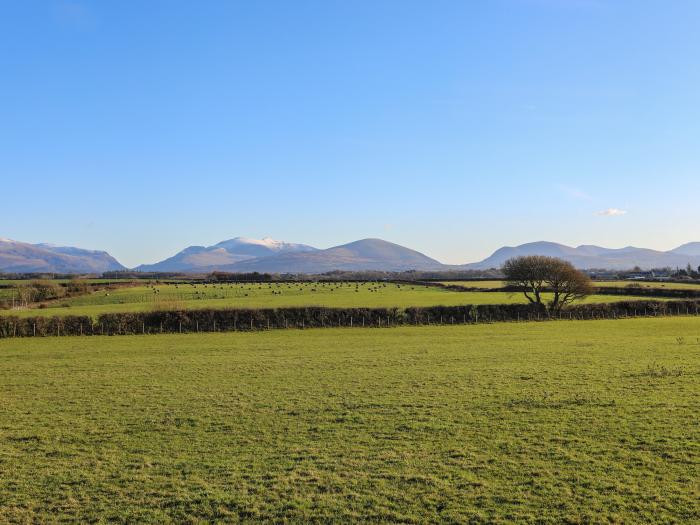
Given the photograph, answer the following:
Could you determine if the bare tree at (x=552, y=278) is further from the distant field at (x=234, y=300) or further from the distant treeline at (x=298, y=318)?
the distant field at (x=234, y=300)

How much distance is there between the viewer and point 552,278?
71312 mm

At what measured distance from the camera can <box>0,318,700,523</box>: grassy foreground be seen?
38.6ft

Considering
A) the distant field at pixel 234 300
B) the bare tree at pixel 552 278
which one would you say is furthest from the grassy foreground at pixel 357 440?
the distant field at pixel 234 300

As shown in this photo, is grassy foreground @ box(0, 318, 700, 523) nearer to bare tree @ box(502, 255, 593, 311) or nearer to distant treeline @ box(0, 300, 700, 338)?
distant treeline @ box(0, 300, 700, 338)

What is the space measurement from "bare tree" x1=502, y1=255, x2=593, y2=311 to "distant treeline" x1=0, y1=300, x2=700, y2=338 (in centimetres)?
204

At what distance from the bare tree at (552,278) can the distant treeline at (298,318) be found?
80.2 inches

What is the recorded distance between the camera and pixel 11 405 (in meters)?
22.1

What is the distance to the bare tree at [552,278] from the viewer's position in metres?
70.8

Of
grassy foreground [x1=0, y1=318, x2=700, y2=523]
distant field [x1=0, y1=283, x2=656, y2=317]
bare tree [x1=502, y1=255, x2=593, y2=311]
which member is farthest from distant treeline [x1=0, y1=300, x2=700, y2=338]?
grassy foreground [x1=0, y1=318, x2=700, y2=523]

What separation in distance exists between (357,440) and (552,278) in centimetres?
6058

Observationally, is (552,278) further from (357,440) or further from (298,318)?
(357,440)

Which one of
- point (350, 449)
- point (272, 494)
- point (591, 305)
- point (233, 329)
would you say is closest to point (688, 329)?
point (591, 305)

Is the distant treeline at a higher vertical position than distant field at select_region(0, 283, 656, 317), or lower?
lower

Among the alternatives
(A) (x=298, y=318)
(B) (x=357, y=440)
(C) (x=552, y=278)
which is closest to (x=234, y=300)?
(A) (x=298, y=318)
